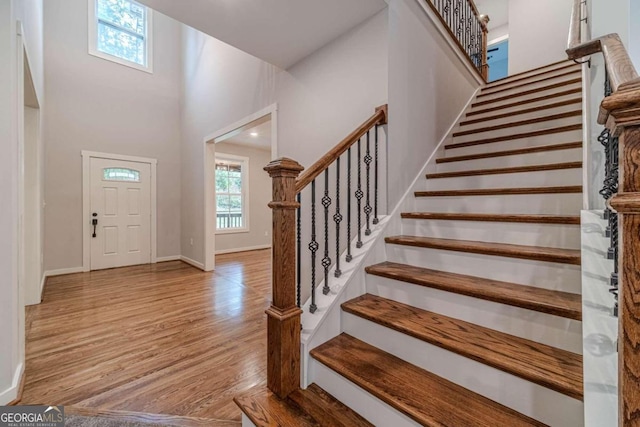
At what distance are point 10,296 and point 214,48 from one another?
4.24m

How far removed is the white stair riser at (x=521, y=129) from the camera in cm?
241

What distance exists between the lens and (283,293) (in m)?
1.38

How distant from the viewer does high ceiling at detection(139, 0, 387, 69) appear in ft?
6.72

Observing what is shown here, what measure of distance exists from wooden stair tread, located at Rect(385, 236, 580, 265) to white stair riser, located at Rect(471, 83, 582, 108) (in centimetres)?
242

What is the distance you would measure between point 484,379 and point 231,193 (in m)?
6.59

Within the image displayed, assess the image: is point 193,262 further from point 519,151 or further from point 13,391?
point 519,151

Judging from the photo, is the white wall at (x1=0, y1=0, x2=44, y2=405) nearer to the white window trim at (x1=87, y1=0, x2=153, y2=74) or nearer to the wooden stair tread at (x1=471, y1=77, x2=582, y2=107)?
the white window trim at (x1=87, y1=0, x2=153, y2=74)

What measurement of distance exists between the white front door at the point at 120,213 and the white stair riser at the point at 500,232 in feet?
16.9

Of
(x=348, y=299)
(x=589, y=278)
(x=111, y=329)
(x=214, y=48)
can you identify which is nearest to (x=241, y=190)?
(x=214, y=48)

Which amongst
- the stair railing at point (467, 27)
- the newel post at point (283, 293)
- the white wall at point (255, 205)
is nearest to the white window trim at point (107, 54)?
the white wall at point (255, 205)

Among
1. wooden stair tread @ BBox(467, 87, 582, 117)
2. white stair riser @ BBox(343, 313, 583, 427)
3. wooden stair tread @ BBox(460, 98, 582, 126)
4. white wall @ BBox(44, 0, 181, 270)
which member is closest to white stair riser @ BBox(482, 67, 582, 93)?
wooden stair tread @ BBox(467, 87, 582, 117)

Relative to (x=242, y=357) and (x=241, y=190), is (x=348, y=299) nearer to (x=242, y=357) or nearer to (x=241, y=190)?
(x=242, y=357)

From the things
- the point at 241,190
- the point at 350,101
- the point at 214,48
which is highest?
the point at 214,48

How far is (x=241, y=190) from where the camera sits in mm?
7086
